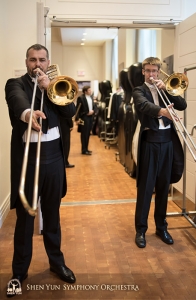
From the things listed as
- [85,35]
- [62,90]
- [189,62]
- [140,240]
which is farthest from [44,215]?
[85,35]

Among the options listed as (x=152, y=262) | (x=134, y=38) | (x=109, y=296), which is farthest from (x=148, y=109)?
(x=134, y=38)

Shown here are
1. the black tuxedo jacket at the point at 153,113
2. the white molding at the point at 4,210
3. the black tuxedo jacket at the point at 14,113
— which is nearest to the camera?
the black tuxedo jacket at the point at 14,113

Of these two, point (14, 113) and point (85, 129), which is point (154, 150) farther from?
point (85, 129)

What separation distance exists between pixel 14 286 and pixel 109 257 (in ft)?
2.71

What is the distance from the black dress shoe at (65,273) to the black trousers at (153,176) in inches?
34.0

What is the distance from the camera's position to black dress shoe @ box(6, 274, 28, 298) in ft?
7.28

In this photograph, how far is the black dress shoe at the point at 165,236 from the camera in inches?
119

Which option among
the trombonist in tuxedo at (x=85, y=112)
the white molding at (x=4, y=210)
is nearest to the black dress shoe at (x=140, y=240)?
the white molding at (x=4, y=210)

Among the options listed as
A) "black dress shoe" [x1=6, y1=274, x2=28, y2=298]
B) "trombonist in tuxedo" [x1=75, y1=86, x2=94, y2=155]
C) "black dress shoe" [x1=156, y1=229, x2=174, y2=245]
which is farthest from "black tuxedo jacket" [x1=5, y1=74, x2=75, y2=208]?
"trombonist in tuxedo" [x1=75, y1=86, x2=94, y2=155]

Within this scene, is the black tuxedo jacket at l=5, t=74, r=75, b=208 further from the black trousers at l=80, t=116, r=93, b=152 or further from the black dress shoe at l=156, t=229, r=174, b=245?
the black trousers at l=80, t=116, r=93, b=152

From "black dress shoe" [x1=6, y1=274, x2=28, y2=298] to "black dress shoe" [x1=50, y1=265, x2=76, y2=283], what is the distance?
10.2 inches

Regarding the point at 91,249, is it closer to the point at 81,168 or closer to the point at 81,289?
the point at 81,289

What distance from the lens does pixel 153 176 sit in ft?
9.62

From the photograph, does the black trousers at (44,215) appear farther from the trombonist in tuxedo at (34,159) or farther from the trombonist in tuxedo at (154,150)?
the trombonist in tuxedo at (154,150)
